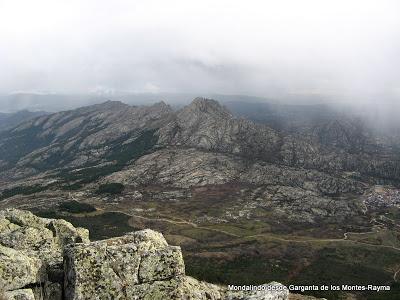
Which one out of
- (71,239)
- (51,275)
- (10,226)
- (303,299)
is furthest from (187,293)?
(303,299)

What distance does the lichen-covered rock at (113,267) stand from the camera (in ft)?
117

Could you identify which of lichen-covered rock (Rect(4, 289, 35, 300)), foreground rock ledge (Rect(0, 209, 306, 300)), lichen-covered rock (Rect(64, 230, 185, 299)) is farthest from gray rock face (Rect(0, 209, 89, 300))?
lichen-covered rock (Rect(64, 230, 185, 299))

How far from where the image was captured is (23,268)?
36.7 m

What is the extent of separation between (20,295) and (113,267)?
7.59 m

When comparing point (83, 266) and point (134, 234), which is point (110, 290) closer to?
point (83, 266)

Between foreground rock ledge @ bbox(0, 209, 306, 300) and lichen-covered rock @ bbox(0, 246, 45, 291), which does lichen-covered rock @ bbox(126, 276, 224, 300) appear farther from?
lichen-covered rock @ bbox(0, 246, 45, 291)

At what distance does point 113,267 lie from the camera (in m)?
36.9

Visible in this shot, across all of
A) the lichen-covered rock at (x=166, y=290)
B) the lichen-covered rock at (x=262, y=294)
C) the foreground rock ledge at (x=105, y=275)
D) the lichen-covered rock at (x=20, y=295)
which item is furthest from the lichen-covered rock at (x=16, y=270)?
the lichen-covered rock at (x=262, y=294)

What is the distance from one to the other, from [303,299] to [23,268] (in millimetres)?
133653

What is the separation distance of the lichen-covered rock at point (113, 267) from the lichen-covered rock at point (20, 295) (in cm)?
315

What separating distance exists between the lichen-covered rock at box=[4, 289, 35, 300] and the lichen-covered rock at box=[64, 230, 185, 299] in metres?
3.15

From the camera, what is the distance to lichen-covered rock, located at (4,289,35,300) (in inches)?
1325

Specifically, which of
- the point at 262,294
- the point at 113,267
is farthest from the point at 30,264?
the point at 262,294

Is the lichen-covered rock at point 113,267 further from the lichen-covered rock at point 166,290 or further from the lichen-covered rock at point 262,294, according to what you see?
the lichen-covered rock at point 262,294
